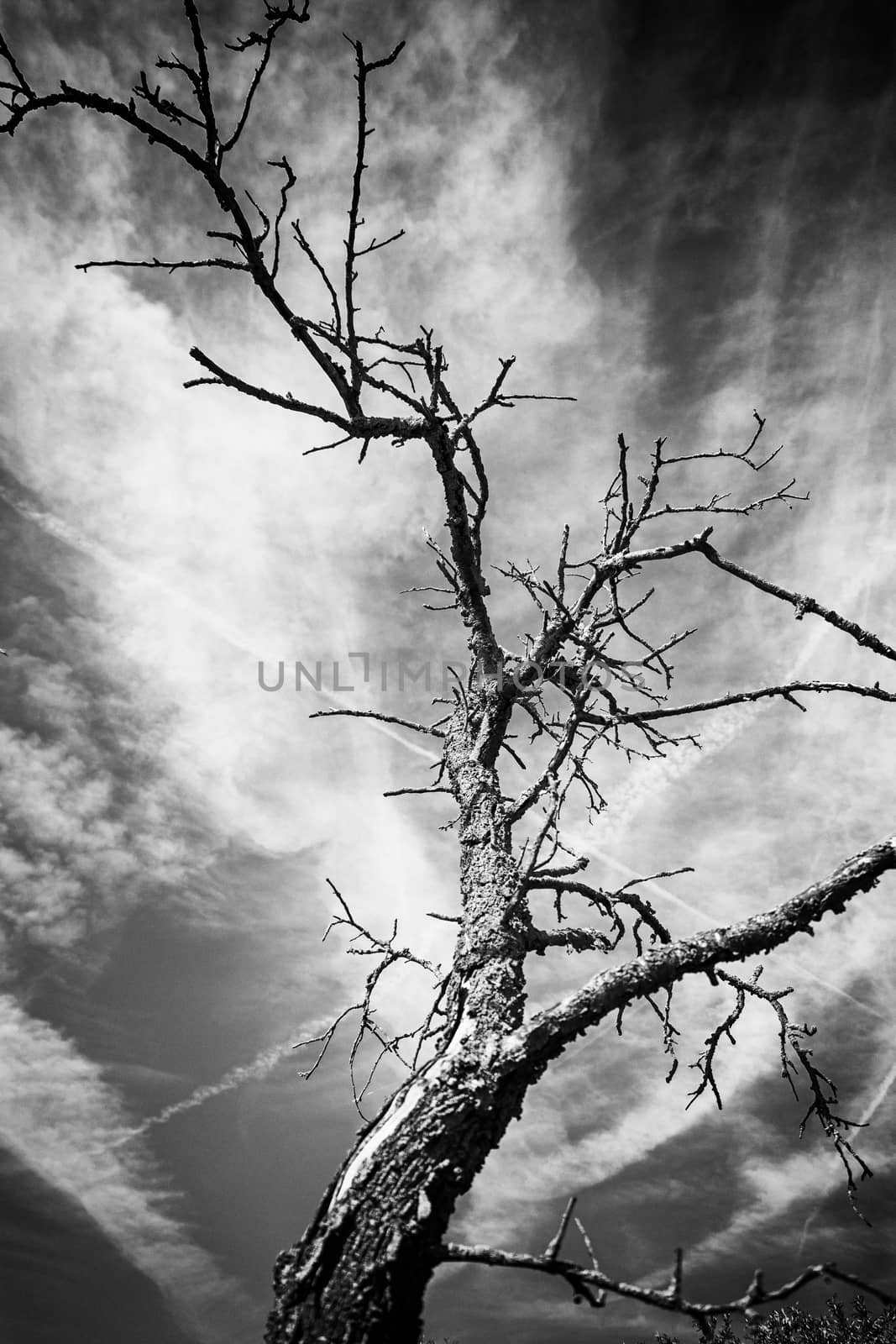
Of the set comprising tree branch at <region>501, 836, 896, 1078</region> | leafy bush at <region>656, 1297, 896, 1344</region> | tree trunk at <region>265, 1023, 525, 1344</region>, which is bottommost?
leafy bush at <region>656, 1297, 896, 1344</region>

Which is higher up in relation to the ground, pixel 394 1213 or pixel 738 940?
pixel 738 940

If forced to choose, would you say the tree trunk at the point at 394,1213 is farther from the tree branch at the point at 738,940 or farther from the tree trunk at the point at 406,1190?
the tree branch at the point at 738,940

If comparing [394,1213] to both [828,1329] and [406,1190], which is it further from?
[828,1329]

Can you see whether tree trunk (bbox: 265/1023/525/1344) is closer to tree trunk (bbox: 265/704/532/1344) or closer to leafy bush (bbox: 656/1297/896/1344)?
tree trunk (bbox: 265/704/532/1344)

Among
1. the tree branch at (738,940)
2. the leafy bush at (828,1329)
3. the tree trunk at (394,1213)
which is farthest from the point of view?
the leafy bush at (828,1329)

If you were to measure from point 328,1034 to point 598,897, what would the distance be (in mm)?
1768

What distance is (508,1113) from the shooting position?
202 cm

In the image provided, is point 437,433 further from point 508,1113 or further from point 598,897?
point 508,1113

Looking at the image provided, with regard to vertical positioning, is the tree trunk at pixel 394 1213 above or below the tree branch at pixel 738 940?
below

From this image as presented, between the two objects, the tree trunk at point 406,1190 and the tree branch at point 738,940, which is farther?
the tree branch at point 738,940

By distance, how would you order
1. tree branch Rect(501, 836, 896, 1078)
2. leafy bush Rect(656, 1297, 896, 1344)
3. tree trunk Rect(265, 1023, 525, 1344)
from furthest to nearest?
leafy bush Rect(656, 1297, 896, 1344) → tree branch Rect(501, 836, 896, 1078) → tree trunk Rect(265, 1023, 525, 1344)

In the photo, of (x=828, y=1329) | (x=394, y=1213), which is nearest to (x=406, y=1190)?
(x=394, y=1213)

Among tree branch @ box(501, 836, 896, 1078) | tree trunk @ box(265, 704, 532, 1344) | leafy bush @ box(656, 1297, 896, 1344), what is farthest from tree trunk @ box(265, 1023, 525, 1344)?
leafy bush @ box(656, 1297, 896, 1344)

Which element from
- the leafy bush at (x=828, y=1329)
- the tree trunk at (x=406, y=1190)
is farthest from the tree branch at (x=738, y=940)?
the leafy bush at (x=828, y=1329)
